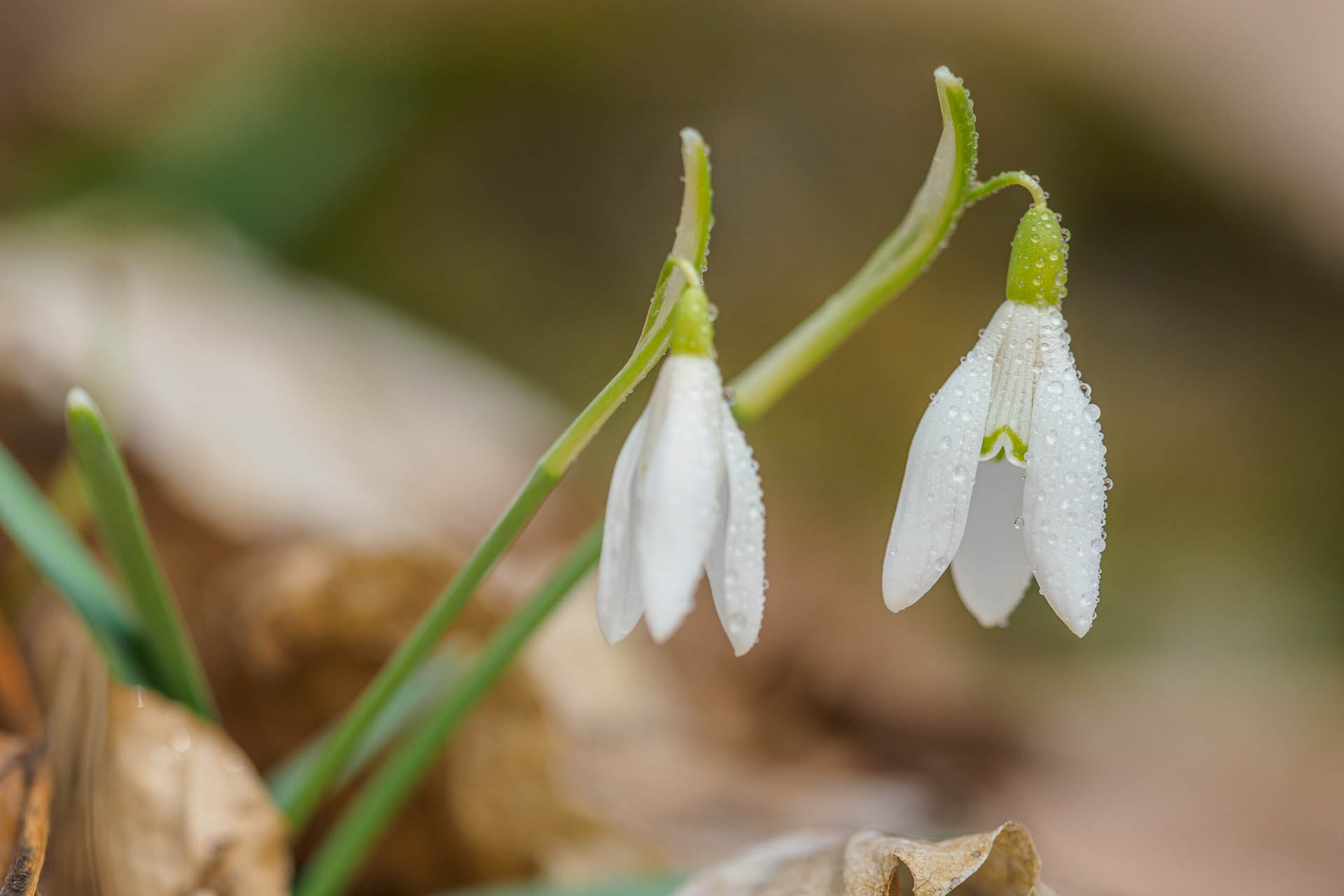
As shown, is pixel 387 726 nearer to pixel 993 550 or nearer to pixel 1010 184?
pixel 993 550

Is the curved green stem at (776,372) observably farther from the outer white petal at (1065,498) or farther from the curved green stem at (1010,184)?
the outer white petal at (1065,498)

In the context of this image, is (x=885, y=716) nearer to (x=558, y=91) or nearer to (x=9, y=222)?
(x=558, y=91)

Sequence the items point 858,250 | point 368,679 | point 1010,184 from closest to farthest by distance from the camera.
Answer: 1. point 1010,184
2. point 368,679
3. point 858,250

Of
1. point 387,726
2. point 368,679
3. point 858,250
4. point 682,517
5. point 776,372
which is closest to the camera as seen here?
point 682,517

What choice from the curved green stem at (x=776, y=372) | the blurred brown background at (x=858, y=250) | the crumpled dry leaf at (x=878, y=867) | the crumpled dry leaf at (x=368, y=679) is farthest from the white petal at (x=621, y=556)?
the blurred brown background at (x=858, y=250)

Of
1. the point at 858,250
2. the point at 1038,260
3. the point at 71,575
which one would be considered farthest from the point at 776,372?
the point at 858,250

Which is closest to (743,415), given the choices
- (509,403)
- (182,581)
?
(182,581)
